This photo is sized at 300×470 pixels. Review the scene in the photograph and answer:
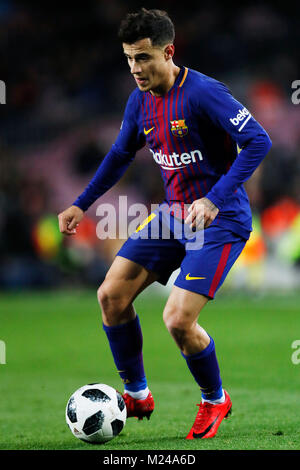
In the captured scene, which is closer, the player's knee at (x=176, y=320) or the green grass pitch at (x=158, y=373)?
the player's knee at (x=176, y=320)

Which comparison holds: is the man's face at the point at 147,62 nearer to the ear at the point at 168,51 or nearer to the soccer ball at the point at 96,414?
the ear at the point at 168,51

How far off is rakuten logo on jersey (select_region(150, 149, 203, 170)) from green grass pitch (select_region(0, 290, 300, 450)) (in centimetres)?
149

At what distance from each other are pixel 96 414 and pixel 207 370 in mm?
654

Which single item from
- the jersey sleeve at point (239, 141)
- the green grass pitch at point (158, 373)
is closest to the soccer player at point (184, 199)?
the jersey sleeve at point (239, 141)

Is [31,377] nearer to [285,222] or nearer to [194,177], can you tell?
[194,177]

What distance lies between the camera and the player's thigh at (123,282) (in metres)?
4.38

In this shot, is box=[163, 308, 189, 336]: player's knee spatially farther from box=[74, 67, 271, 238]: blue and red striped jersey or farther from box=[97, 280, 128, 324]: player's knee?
box=[74, 67, 271, 238]: blue and red striped jersey

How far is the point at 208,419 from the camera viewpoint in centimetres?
422

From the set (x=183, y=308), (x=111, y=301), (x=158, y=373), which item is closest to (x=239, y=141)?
(x=183, y=308)

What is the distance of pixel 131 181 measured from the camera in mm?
17297

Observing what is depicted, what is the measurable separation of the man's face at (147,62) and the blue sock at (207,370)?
4.81 feet

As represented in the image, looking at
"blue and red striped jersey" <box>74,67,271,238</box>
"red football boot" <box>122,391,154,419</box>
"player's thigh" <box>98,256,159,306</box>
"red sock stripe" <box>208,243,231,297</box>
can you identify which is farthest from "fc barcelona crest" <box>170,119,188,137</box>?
"red football boot" <box>122,391,154,419</box>

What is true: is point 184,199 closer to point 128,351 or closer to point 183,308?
point 183,308
